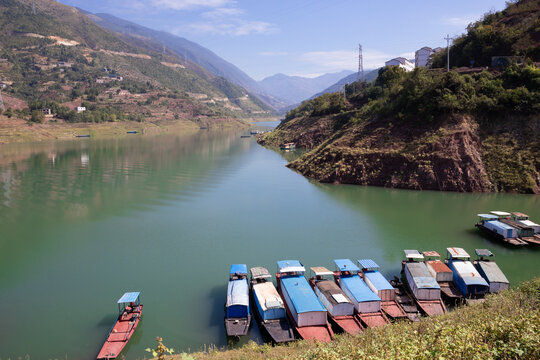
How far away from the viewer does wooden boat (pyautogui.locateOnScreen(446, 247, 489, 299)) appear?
18.3 meters

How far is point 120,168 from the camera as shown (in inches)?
2554

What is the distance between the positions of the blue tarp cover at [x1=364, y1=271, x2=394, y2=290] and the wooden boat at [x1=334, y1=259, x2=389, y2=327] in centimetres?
59

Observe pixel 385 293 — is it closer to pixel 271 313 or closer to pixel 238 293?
pixel 271 313

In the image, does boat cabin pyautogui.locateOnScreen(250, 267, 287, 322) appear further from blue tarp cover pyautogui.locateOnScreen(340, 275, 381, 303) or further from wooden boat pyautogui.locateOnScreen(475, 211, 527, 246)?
wooden boat pyautogui.locateOnScreen(475, 211, 527, 246)

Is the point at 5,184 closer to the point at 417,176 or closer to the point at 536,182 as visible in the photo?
the point at 417,176

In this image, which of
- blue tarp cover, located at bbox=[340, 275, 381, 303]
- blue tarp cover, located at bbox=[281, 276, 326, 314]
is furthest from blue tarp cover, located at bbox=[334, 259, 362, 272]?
blue tarp cover, located at bbox=[281, 276, 326, 314]

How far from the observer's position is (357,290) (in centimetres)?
1752

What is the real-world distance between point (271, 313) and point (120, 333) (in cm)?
723

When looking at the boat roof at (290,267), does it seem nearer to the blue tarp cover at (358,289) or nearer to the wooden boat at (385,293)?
the blue tarp cover at (358,289)

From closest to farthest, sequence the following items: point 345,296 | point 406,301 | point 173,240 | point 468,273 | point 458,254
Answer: point 345,296
point 406,301
point 468,273
point 458,254
point 173,240

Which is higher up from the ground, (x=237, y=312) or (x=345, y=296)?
(x=345, y=296)

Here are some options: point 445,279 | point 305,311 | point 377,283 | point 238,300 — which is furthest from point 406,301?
point 238,300

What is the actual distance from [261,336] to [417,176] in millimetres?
35858

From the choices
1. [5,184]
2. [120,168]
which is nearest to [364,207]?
[120,168]
